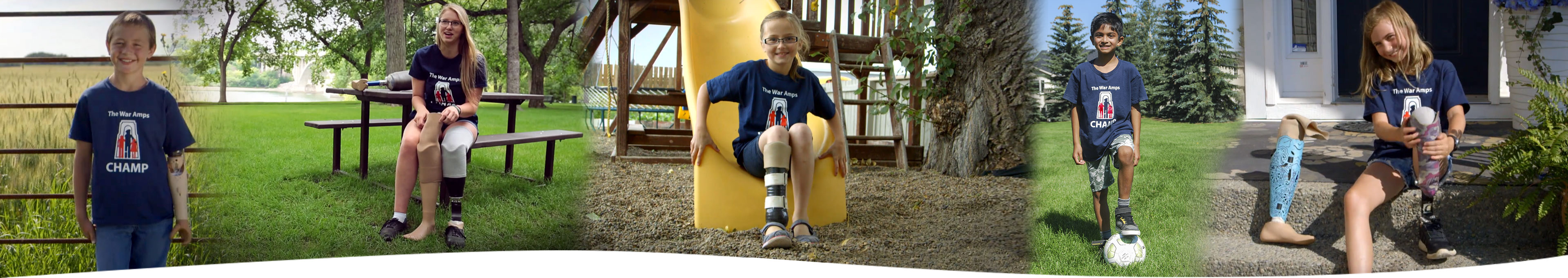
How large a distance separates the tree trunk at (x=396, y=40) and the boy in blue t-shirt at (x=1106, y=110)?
2283 millimetres

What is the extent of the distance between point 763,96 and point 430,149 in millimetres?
1164

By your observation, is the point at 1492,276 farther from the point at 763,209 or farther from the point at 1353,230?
the point at 763,209

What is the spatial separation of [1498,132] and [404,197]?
379 cm

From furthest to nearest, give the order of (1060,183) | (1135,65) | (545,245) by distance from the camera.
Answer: (545,245) → (1060,183) → (1135,65)

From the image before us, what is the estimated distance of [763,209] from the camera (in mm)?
2973

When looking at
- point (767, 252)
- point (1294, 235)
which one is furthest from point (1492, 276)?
point (767, 252)

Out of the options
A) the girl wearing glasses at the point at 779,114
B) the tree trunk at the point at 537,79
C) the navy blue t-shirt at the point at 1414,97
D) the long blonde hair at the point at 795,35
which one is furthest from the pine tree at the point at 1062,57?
the tree trunk at the point at 537,79

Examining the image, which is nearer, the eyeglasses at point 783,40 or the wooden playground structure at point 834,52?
the eyeglasses at point 783,40

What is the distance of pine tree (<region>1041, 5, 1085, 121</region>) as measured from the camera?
9.40 ft

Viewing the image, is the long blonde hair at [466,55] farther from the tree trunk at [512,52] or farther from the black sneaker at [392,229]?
the black sneaker at [392,229]

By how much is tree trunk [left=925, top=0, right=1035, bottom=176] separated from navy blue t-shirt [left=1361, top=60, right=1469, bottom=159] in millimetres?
1155

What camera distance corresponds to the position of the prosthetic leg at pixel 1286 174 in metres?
2.94

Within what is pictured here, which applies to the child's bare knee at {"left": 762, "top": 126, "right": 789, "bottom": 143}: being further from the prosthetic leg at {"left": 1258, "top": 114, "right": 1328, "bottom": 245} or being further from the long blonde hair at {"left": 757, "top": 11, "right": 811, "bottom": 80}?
the prosthetic leg at {"left": 1258, "top": 114, "right": 1328, "bottom": 245}

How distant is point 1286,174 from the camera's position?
2.95 metres
